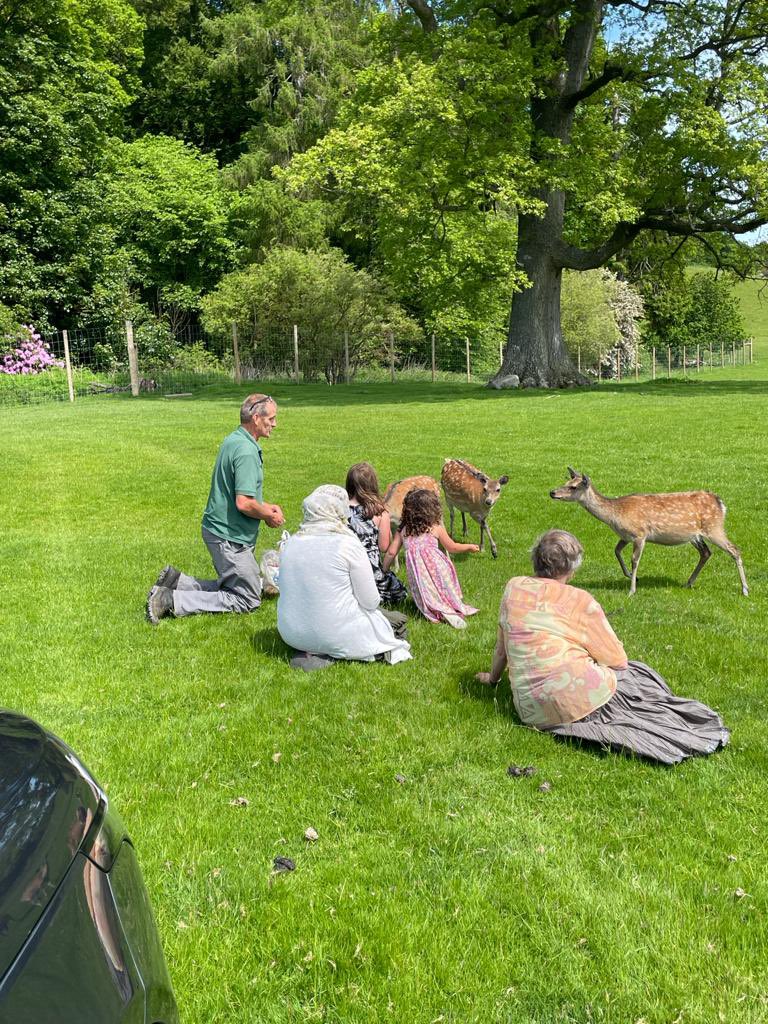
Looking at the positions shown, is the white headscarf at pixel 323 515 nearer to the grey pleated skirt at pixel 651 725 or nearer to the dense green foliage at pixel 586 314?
the grey pleated skirt at pixel 651 725

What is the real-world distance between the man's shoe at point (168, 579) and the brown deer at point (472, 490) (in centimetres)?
374

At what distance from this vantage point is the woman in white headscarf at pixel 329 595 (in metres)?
6.31

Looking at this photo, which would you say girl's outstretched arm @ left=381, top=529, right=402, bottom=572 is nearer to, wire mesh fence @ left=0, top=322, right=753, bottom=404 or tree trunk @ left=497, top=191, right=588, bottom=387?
tree trunk @ left=497, top=191, right=588, bottom=387

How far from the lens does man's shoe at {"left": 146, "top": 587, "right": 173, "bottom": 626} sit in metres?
7.66

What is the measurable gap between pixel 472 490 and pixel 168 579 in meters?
3.93

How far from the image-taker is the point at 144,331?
38719mm

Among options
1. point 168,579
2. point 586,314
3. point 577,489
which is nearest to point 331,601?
point 168,579

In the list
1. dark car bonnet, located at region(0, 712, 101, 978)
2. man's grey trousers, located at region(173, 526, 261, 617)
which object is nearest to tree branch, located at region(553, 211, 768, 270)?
man's grey trousers, located at region(173, 526, 261, 617)

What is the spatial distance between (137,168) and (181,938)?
49145 millimetres

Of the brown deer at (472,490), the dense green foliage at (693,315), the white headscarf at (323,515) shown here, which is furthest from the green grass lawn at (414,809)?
the dense green foliage at (693,315)

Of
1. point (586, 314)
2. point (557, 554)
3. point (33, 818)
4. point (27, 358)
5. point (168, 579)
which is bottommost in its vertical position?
point (168, 579)

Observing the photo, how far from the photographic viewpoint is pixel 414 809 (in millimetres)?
4367

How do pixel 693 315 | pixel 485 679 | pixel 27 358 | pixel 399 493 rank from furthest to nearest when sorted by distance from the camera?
1. pixel 693 315
2. pixel 27 358
3. pixel 399 493
4. pixel 485 679

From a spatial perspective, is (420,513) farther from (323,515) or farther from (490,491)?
(490,491)
